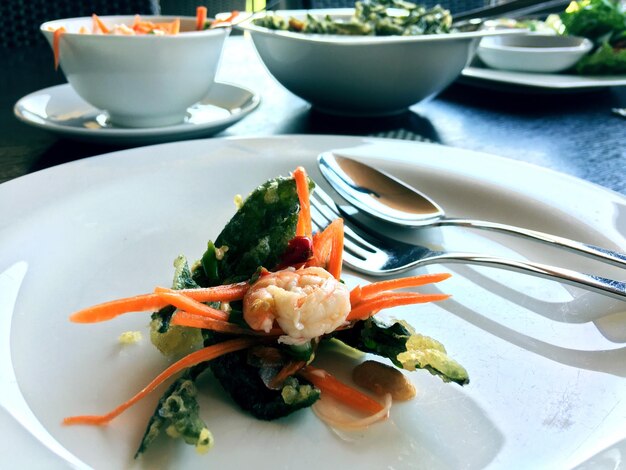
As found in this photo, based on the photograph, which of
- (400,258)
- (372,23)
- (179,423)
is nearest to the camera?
(179,423)

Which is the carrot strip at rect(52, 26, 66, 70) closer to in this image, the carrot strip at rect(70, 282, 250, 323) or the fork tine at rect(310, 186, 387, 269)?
the fork tine at rect(310, 186, 387, 269)

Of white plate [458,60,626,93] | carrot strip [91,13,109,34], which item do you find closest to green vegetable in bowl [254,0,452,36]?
white plate [458,60,626,93]

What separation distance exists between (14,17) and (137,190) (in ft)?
4.12

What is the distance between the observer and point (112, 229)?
56 centimetres

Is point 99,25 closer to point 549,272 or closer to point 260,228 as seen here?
point 260,228

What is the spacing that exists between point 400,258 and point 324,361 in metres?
0.18

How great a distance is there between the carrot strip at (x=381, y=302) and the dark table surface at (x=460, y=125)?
1.42 ft

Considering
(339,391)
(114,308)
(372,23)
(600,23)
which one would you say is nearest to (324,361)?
(339,391)

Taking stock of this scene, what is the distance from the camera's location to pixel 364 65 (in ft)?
2.85

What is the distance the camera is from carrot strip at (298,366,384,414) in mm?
379

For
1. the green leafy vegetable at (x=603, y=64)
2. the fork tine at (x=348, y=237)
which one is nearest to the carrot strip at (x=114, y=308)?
the fork tine at (x=348, y=237)

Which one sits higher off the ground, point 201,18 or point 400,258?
point 201,18

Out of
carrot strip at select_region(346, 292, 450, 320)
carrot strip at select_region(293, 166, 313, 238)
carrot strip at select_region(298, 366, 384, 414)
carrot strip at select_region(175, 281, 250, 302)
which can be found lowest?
carrot strip at select_region(298, 366, 384, 414)

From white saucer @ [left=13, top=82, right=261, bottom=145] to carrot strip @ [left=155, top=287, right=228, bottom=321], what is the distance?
16.1 inches
